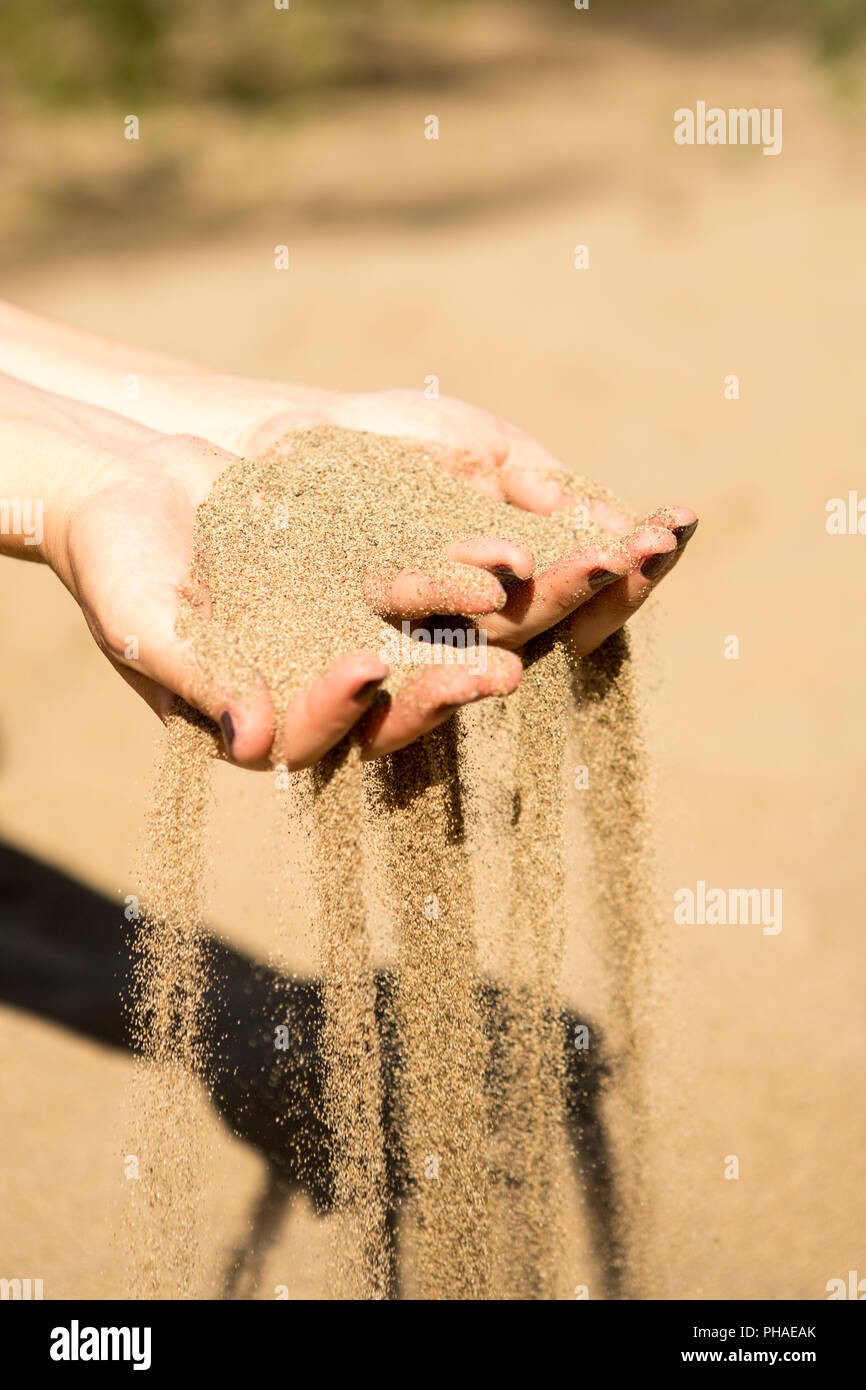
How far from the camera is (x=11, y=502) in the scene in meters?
1.87

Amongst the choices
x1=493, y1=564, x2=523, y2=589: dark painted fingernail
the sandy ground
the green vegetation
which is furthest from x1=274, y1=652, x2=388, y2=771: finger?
the green vegetation

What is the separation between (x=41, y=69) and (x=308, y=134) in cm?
182

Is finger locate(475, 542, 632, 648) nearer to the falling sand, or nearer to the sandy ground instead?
the falling sand

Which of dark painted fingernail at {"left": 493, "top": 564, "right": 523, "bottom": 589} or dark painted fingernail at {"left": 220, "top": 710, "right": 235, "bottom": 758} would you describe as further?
dark painted fingernail at {"left": 493, "top": 564, "right": 523, "bottom": 589}

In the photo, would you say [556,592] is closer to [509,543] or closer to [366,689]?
[509,543]

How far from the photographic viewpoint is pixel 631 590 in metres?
1.79

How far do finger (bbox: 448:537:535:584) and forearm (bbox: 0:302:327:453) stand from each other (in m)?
0.68

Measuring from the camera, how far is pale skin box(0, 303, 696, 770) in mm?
1479

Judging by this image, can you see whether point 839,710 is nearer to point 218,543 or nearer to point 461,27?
point 218,543

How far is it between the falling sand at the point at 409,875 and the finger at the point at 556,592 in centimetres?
7

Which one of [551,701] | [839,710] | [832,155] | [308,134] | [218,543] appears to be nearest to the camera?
[218,543]

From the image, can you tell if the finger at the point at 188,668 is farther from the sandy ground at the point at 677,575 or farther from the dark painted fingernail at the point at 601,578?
the sandy ground at the point at 677,575

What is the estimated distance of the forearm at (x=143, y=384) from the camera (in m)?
2.28
